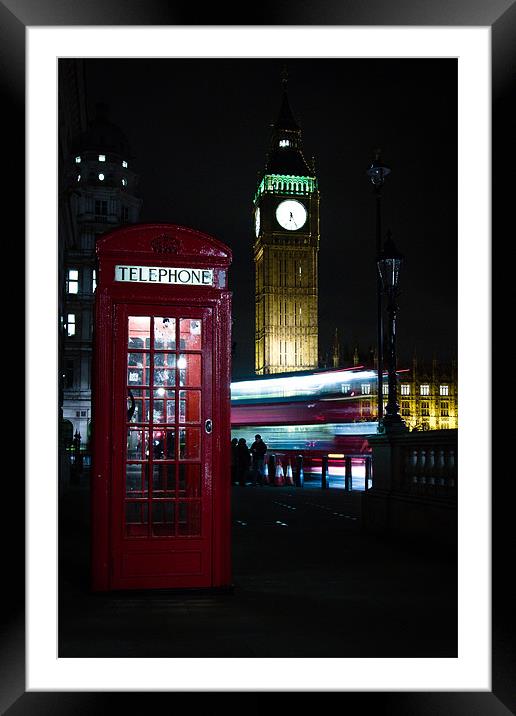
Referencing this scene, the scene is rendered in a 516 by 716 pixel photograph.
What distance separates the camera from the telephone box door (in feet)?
19.9

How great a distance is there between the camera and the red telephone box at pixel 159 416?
6055 mm

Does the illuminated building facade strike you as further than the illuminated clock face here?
No

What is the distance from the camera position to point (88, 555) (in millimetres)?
8602

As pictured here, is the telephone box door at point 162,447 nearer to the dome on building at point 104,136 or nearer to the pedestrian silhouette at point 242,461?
the pedestrian silhouette at point 242,461

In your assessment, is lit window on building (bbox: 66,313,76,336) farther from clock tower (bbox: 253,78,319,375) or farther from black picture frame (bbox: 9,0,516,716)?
black picture frame (bbox: 9,0,516,716)

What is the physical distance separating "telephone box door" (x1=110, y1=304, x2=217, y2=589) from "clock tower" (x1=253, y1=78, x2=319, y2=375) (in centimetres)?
8869

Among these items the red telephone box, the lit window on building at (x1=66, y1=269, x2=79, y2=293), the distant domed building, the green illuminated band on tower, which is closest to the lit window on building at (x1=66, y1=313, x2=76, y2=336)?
the distant domed building

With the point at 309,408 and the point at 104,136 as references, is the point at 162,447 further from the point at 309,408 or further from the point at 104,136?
the point at 104,136

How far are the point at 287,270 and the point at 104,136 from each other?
33.6 meters

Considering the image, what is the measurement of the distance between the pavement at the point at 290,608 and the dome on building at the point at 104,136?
61140 mm
